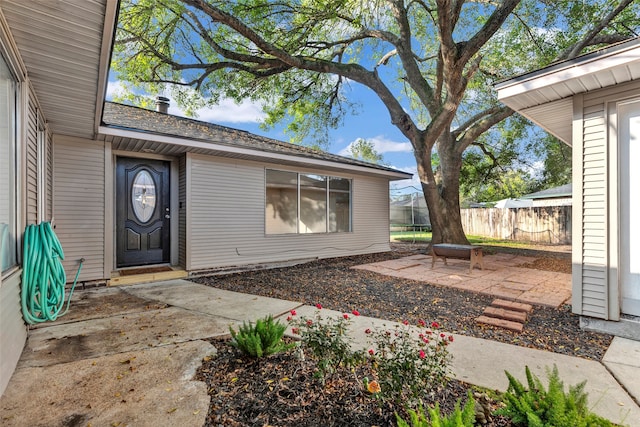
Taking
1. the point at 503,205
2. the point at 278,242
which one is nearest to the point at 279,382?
the point at 278,242

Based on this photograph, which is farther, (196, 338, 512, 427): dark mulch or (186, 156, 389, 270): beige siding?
(186, 156, 389, 270): beige siding

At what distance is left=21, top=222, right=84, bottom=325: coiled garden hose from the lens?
7.88 ft

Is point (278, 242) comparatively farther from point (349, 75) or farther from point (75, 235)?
point (349, 75)

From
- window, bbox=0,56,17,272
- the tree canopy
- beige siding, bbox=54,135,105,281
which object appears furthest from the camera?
the tree canopy

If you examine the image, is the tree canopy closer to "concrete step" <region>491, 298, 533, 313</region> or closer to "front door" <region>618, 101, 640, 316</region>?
"front door" <region>618, 101, 640, 316</region>

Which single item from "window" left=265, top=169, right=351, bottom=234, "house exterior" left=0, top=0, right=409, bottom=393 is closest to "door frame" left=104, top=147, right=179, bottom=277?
"house exterior" left=0, top=0, right=409, bottom=393

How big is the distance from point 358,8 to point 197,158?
21.4ft

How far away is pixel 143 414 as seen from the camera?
63.2 inches

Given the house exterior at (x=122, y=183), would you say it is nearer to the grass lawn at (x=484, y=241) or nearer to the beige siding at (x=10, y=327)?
the beige siding at (x=10, y=327)

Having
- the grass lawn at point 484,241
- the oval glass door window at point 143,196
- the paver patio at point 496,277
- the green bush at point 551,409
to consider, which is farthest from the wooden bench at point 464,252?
the grass lawn at point 484,241

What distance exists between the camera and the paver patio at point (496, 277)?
4277 mm

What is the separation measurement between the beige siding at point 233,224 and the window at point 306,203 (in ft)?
0.67

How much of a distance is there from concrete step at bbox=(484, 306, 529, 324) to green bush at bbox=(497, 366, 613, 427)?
203 cm

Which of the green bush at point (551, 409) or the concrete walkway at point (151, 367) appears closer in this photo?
the green bush at point (551, 409)
